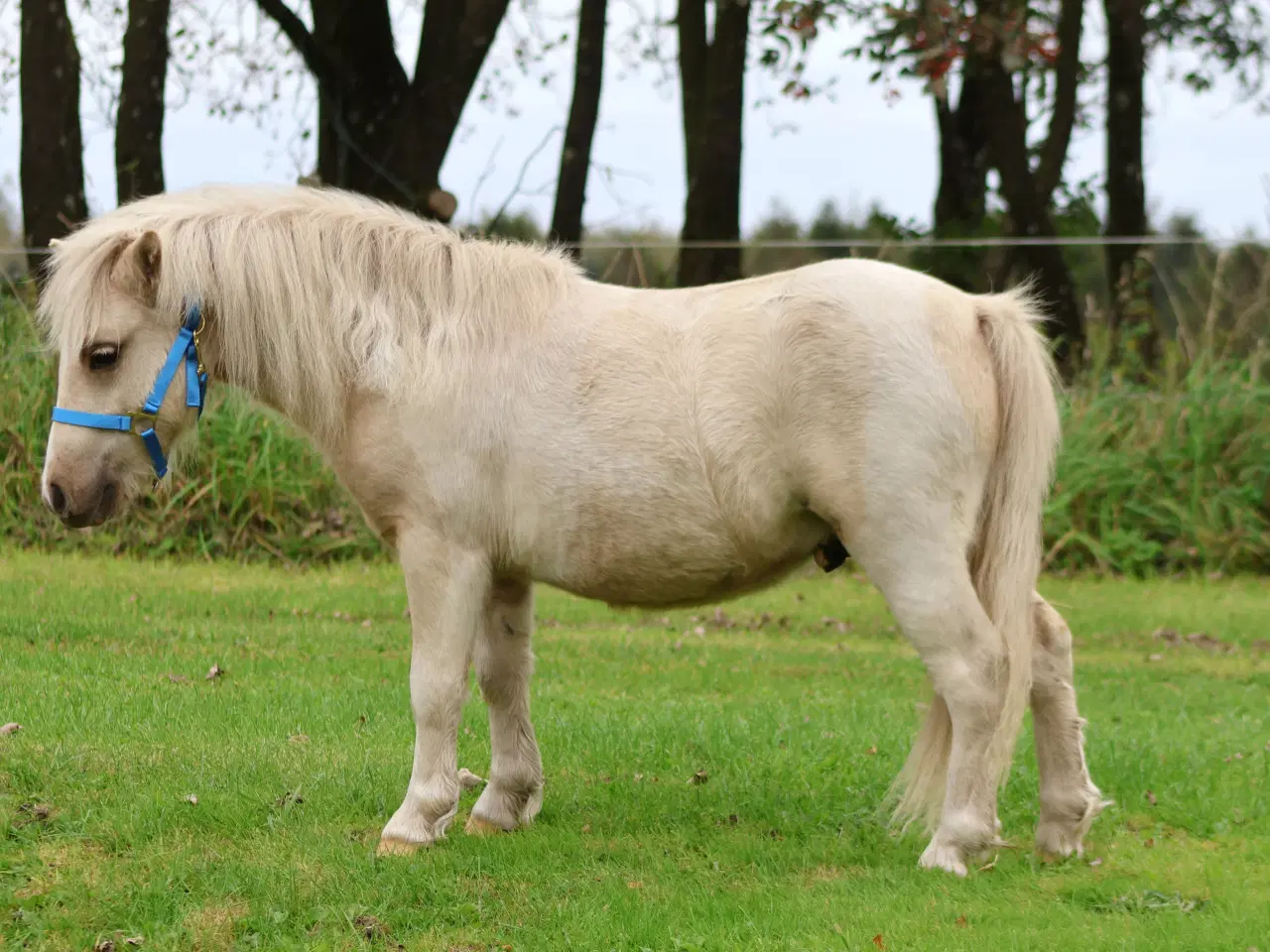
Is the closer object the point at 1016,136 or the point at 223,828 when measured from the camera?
the point at 223,828

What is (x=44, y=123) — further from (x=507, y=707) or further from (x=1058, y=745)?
(x=1058, y=745)

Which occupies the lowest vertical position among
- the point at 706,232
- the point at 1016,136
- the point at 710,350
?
the point at 710,350

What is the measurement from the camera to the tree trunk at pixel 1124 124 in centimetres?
1512

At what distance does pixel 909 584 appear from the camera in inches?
177

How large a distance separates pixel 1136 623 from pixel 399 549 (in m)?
6.84

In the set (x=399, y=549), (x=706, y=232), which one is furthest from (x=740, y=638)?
(x=706, y=232)

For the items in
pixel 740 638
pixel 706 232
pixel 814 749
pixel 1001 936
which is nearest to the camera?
pixel 1001 936

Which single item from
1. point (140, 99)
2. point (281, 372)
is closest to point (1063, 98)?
point (140, 99)

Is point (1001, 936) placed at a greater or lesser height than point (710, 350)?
lesser

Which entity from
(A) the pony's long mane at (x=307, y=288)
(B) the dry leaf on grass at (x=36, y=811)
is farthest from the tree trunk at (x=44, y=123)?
(B) the dry leaf on grass at (x=36, y=811)

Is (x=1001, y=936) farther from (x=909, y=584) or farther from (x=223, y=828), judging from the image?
(x=223, y=828)

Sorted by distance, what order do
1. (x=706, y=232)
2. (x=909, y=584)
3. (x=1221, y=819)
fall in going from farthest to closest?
(x=706, y=232) < (x=1221, y=819) < (x=909, y=584)

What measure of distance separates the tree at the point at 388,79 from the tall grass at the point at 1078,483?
305 centimetres

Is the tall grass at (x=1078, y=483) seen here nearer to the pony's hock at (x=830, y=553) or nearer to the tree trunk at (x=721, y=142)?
the tree trunk at (x=721, y=142)
